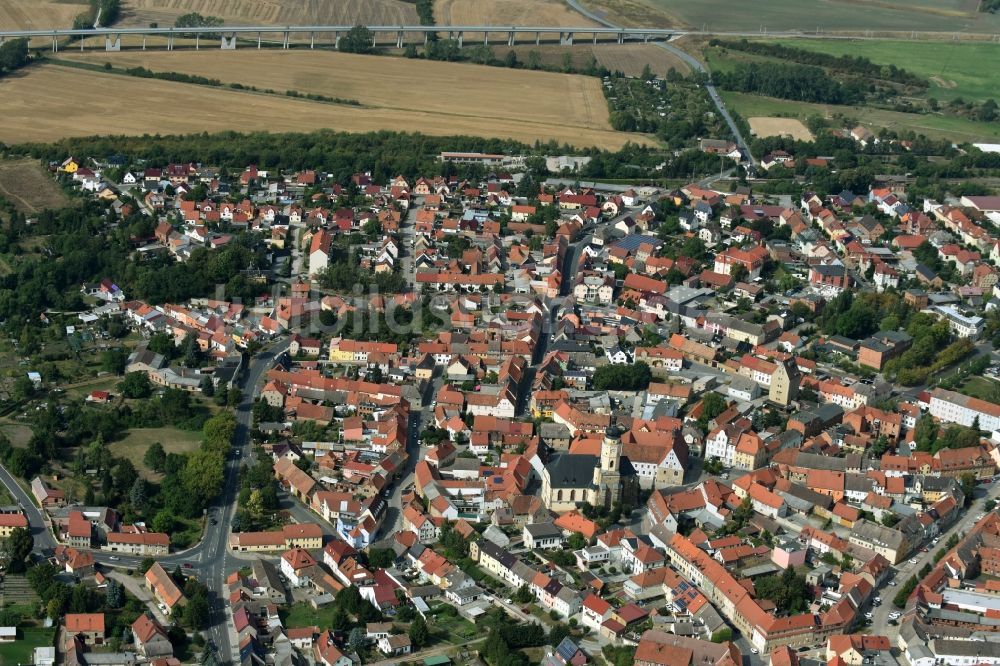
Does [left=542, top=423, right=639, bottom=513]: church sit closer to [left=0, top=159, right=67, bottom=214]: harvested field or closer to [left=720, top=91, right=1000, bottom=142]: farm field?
[left=0, top=159, right=67, bottom=214]: harvested field

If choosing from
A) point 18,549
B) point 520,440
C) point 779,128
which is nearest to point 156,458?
point 18,549

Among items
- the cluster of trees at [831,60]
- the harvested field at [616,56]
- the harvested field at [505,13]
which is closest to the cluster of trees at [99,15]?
the harvested field at [505,13]

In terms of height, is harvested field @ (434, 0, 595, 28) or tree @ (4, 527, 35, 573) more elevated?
harvested field @ (434, 0, 595, 28)

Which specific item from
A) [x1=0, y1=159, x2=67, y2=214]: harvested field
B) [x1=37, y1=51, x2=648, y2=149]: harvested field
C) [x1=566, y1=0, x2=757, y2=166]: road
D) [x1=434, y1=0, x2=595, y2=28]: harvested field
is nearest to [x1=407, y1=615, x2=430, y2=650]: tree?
[x1=0, y1=159, x2=67, y2=214]: harvested field

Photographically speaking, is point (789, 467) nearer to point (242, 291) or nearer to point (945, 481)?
point (945, 481)

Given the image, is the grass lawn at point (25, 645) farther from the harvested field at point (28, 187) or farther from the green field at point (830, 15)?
the green field at point (830, 15)

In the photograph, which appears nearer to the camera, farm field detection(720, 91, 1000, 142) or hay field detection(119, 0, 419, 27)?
farm field detection(720, 91, 1000, 142)
